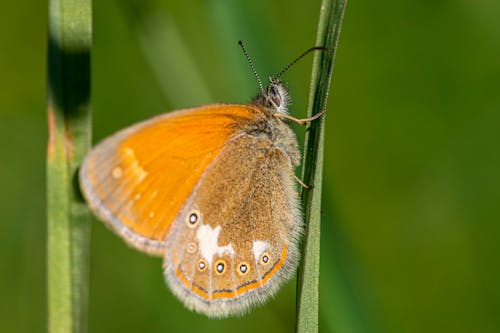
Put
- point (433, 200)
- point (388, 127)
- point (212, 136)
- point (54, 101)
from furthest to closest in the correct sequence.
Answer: point (388, 127) → point (433, 200) → point (212, 136) → point (54, 101)

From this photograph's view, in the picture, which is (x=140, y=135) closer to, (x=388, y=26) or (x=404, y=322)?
(x=404, y=322)

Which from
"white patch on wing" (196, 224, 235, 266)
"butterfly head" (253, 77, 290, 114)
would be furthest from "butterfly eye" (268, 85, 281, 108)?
"white patch on wing" (196, 224, 235, 266)

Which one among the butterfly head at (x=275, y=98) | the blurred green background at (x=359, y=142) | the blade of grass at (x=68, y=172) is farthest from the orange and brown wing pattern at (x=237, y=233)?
the blade of grass at (x=68, y=172)

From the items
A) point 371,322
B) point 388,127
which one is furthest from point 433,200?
point 371,322

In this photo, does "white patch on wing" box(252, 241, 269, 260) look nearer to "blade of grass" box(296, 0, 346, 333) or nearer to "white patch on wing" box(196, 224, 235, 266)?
"white patch on wing" box(196, 224, 235, 266)

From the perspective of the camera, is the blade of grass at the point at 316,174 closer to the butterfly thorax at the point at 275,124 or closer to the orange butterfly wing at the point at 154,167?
the orange butterfly wing at the point at 154,167

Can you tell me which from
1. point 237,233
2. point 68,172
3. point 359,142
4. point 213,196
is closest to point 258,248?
point 237,233
